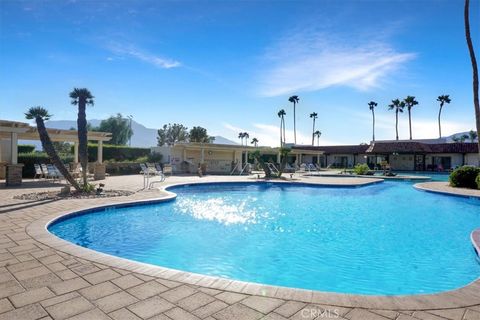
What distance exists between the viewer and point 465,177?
16062mm

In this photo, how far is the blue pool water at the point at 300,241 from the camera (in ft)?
16.0

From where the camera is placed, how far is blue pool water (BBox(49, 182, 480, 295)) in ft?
16.0

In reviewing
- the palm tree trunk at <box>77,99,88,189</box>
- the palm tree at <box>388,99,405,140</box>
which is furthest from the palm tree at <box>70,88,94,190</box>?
the palm tree at <box>388,99,405,140</box>

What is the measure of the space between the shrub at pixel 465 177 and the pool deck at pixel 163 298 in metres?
15.6

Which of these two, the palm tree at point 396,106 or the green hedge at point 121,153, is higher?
the palm tree at point 396,106

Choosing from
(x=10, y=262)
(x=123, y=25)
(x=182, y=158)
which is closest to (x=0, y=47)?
(x=123, y=25)

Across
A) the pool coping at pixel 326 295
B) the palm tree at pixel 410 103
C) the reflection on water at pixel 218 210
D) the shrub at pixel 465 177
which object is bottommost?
the reflection on water at pixel 218 210

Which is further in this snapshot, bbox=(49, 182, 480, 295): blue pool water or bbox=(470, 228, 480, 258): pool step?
bbox=(470, 228, 480, 258): pool step

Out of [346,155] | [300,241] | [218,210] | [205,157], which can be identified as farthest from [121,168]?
[346,155]

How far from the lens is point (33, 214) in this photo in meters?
6.77

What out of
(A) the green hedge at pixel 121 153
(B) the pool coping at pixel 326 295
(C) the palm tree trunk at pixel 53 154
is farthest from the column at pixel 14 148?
(A) the green hedge at pixel 121 153

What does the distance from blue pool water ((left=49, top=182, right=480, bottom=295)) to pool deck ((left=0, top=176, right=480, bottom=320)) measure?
62.6 inches

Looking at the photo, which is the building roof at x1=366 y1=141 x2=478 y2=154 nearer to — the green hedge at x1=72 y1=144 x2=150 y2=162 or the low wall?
the green hedge at x1=72 y1=144 x2=150 y2=162

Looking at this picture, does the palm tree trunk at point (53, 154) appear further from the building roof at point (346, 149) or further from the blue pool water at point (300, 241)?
the building roof at point (346, 149)
